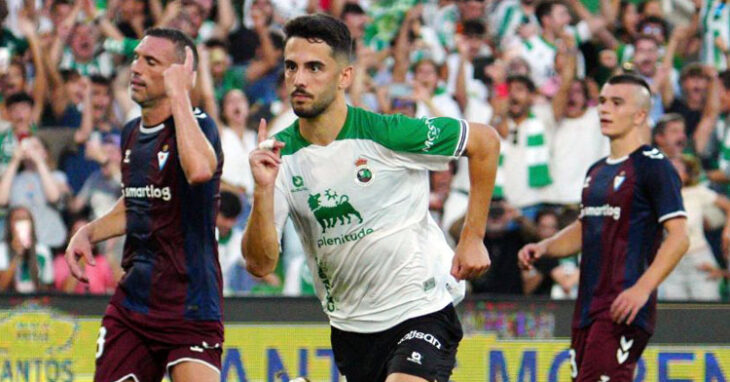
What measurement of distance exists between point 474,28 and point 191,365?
7975mm

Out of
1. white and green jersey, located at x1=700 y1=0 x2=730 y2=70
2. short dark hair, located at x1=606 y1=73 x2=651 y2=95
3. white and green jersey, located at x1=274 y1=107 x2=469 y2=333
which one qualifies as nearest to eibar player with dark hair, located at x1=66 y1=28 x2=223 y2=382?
white and green jersey, located at x1=274 y1=107 x2=469 y2=333

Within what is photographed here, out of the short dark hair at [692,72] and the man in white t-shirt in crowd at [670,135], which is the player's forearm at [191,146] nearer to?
the man in white t-shirt in crowd at [670,135]

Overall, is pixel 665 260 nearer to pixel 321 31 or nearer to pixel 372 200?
pixel 372 200

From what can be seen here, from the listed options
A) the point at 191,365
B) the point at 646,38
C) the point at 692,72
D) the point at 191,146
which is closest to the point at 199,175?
the point at 191,146

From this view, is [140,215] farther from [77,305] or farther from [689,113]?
[689,113]

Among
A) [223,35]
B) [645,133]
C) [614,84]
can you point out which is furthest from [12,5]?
[614,84]

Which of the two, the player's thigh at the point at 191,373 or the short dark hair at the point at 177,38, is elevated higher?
the short dark hair at the point at 177,38

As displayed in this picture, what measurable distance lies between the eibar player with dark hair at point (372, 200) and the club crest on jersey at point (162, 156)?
0.65m

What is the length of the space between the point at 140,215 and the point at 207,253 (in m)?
0.39

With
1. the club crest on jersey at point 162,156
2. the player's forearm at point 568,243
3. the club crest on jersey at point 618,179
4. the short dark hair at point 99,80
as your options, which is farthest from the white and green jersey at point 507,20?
the club crest on jersey at point 162,156

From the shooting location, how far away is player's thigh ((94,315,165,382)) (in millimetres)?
6645

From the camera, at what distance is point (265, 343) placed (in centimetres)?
983

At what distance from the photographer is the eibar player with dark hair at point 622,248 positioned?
7.71 m

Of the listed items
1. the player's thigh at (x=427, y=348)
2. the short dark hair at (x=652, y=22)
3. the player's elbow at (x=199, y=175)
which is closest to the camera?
the player's thigh at (x=427, y=348)
